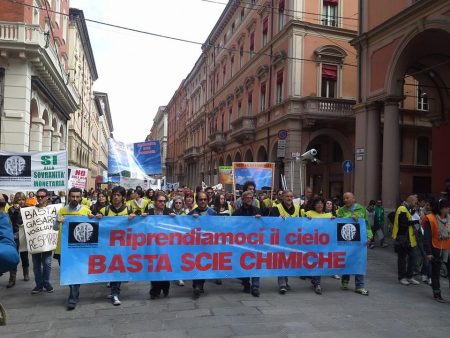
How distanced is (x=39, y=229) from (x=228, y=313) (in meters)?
3.46

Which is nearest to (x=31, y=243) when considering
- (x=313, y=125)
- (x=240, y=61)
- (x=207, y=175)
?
(x=313, y=125)

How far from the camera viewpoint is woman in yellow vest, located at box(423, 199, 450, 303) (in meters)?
7.48

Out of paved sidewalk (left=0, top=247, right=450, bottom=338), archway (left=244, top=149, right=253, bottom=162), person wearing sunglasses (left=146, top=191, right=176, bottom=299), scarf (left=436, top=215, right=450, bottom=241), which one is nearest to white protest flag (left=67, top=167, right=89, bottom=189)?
paved sidewalk (left=0, top=247, right=450, bottom=338)

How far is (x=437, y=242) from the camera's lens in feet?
24.6

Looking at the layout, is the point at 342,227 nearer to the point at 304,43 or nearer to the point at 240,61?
the point at 304,43

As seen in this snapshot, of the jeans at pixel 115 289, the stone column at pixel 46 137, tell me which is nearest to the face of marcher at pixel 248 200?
the jeans at pixel 115 289

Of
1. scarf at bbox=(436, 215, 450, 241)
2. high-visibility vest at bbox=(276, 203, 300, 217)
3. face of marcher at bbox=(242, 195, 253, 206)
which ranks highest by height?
face of marcher at bbox=(242, 195, 253, 206)

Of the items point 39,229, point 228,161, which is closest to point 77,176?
point 39,229

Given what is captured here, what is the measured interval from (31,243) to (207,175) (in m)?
41.1

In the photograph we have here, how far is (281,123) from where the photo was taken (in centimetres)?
2675

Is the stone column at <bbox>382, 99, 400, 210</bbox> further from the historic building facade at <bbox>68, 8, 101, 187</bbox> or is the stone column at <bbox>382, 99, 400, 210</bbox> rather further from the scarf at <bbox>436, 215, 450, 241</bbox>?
the historic building facade at <bbox>68, 8, 101, 187</bbox>

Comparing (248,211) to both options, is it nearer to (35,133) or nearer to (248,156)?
(35,133)

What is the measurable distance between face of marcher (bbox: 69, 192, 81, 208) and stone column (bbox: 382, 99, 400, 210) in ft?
40.6

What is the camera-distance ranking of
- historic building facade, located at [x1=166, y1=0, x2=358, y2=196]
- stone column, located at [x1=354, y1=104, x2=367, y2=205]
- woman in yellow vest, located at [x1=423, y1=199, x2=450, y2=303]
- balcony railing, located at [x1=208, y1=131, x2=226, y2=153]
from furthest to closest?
1. balcony railing, located at [x1=208, y1=131, x2=226, y2=153]
2. historic building facade, located at [x1=166, y1=0, x2=358, y2=196]
3. stone column, located at [x1=354, y1=104, x2=367, y2=205]
4. woman in yellow vest, located at [x1=423, y1=199, x2=450, y2=303]
